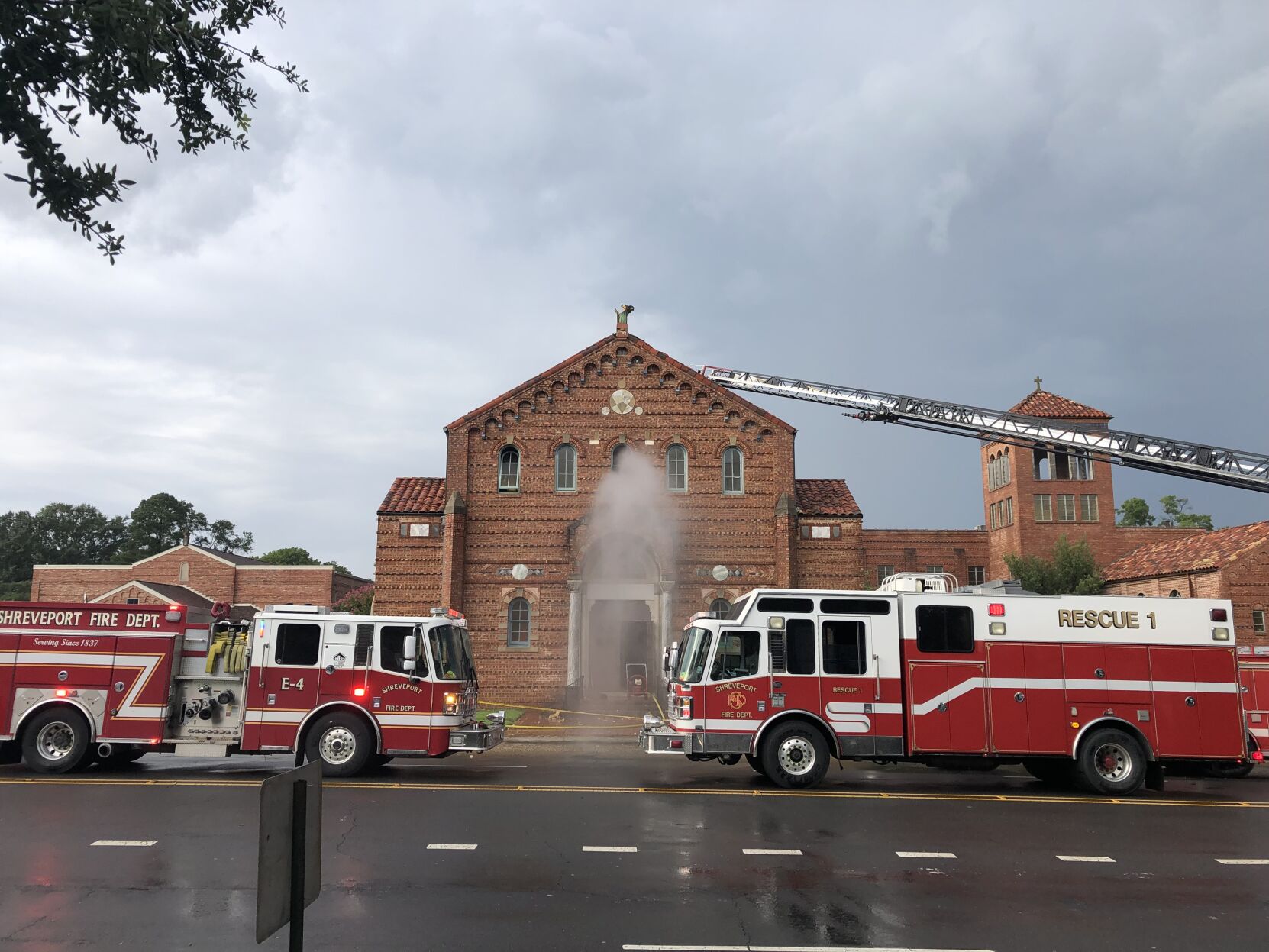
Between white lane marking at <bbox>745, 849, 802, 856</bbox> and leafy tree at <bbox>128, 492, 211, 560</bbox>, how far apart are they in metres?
88.3

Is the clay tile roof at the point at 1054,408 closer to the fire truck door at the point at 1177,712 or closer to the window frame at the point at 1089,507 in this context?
the window frame at the point at 1089,507

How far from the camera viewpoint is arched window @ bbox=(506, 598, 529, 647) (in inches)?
1029

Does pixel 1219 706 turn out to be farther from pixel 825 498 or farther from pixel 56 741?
pixel 56 741

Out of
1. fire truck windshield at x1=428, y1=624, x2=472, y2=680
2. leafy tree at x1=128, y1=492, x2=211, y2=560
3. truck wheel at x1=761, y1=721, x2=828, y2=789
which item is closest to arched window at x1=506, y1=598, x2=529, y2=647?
fire truck windshield at x1=428, y1=624, x2=472, y2=680

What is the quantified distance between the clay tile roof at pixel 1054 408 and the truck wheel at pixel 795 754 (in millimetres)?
37328

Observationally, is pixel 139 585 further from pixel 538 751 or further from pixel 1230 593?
pixel 1230 593

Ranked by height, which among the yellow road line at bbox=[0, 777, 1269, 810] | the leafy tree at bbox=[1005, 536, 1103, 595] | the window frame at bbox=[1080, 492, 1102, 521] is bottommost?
the yellow road line at bbox=[0, 777, 1269, 810]

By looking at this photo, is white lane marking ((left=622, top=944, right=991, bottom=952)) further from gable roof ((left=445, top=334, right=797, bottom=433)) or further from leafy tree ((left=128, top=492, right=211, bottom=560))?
leafy tree ((left=128, top=492, right=211, bottom=560))

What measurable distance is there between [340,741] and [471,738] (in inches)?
76.0

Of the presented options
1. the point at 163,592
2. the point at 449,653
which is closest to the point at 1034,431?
the point at 449,653

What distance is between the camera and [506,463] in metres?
27.1

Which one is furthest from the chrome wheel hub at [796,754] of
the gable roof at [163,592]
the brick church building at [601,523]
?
the gable roof at [163,592]

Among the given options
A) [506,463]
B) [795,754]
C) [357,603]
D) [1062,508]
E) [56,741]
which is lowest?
[795,754]

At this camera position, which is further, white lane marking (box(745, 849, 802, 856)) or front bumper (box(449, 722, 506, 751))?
front bumper (box(449, 722, 506, 751))
